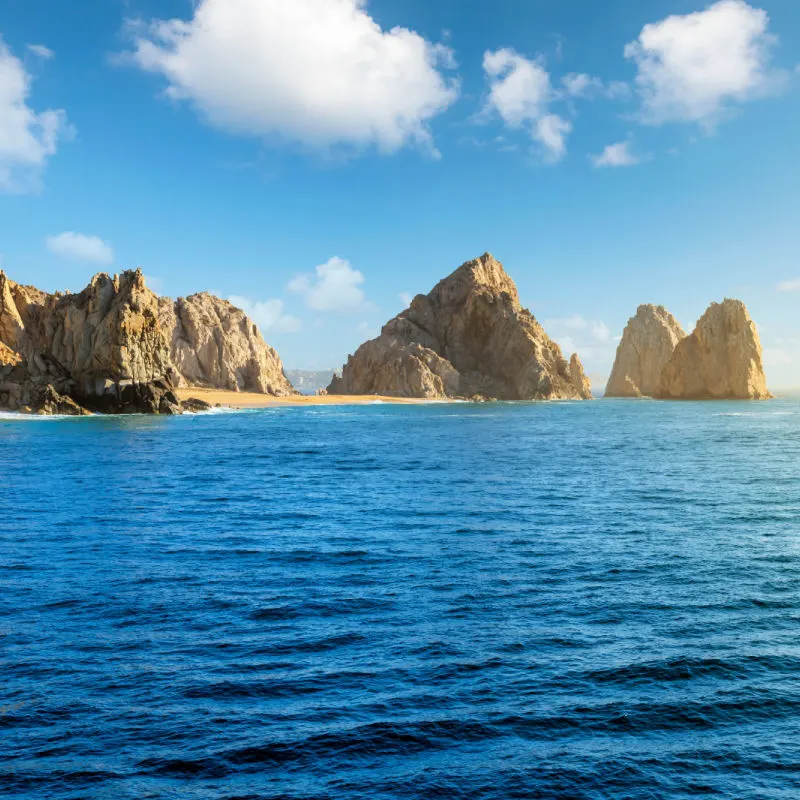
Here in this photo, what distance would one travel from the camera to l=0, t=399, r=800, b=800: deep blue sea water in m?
10.0

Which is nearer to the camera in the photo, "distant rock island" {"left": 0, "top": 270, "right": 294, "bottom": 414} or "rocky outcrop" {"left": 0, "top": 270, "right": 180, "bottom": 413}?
"distant rock island" {"left": 0, "top": 270, "right": 294, "bottom": 414}

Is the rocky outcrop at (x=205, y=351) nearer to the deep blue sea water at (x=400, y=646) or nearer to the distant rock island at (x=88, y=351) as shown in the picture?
the distant rock island at (x=88, y=351)

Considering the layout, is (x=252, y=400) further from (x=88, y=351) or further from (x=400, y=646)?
(x=400, y=646)

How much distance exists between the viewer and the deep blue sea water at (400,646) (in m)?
10.0

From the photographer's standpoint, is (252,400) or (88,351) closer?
(88,351)

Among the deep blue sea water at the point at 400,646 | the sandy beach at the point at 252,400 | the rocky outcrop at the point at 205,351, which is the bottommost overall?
the deep blue sea water at the point at 400,646

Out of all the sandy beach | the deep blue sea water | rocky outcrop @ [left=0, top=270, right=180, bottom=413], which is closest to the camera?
the deep blue sea water

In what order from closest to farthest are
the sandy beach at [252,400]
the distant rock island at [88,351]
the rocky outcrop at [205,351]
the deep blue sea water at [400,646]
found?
the deep blue sea water at [400,646] < the distant rock island at [88,351] < the sandy beach at [252,400] < the rocky outcrop at [205,351]

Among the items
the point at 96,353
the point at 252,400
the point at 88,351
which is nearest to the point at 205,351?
the point at 252,400

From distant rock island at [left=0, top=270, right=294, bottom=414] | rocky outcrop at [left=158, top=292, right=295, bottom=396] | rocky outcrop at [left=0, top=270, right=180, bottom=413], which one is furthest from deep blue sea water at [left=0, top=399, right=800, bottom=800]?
rocky outcrop at [left=158, top=292, right=295, bottom=396]

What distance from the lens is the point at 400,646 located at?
47.1 ft

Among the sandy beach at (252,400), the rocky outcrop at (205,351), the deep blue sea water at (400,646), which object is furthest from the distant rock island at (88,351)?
the deep blue sea water at (400,646)

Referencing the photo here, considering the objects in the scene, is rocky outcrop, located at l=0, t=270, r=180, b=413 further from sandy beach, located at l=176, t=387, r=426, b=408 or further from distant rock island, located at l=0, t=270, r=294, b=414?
sandy beach, located at l=176, t=387, r=426, b=408

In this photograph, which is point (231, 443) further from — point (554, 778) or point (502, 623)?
point (554, 778)
